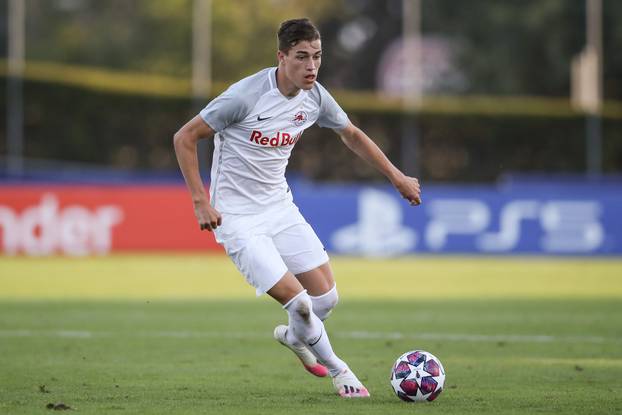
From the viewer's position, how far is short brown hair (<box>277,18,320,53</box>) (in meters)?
8.67

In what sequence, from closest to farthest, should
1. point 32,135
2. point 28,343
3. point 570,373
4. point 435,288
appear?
point 570,373
point 28,343
point 435,288
point 32,135

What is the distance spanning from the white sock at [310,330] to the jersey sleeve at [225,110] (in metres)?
1.29

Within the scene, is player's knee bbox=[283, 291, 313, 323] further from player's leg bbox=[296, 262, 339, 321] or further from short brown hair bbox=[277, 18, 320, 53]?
short brown hair bbox=[277, 18, 320, 53]

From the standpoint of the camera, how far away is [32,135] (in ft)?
123

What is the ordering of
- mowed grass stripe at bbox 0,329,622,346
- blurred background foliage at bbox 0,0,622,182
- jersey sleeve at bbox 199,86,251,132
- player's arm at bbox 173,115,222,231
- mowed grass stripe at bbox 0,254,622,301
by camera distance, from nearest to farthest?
player's arm at bbox 173,115,222,231 → jersey sleeve at bbox 199,86,251,132 → mowed grass stripe at bbox 0,329,622,346 → mowed grass stripe at bbox 0,254,622,301 → blurred background foliage at bbox 0,0,622,182

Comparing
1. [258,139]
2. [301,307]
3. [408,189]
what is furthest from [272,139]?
[301,307]

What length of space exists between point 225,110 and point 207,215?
76 centimetres

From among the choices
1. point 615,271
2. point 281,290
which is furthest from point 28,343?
point 615,271

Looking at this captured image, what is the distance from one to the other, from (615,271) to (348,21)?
115 ft

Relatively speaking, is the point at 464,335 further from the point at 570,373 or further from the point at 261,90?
the point at 261,90

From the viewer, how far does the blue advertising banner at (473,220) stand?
89.1ft

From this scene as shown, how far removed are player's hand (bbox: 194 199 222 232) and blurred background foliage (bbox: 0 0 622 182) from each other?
28.6m

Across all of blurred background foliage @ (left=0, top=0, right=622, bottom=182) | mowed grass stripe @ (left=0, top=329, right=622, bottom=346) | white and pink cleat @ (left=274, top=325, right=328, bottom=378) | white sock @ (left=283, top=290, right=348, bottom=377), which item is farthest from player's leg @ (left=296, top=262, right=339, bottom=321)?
blurred background foliage @ (left=0, top=0, right=622, bottom=182)

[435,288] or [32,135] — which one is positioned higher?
→ [32,135]
